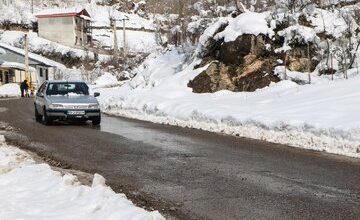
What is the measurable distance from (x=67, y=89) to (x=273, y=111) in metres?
7.93

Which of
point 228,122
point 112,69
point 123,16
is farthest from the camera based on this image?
point 123,16

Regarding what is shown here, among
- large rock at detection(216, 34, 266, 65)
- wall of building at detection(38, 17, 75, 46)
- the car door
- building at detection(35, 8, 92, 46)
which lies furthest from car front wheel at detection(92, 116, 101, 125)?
wall of building at detection(38, 17, 75, 46)

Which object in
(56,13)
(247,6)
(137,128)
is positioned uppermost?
(56,13)

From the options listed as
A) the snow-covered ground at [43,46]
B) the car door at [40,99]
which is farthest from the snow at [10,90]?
the car door at [40,99]

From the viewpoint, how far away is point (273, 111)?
58.9 feet

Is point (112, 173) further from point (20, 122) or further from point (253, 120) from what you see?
point (20, 122)

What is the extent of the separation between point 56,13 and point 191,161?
9260 centimetres

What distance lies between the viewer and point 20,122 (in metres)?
19.8

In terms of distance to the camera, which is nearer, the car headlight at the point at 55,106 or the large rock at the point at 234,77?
the car headlight at the point at 55,106

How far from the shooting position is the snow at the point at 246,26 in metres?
27.1

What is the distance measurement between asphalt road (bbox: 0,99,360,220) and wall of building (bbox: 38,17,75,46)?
281 feet

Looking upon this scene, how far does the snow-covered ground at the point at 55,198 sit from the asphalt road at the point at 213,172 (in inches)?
25.0

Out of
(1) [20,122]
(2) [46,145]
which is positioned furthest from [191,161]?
(1) [20,122]

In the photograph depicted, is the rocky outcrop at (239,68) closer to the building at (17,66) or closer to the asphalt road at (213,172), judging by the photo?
the asphalt road at (213,172)
